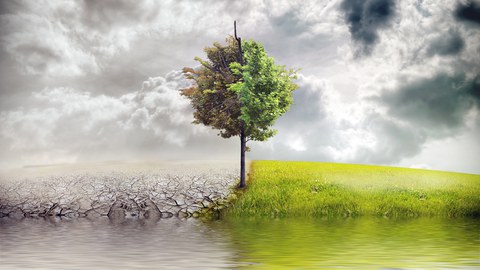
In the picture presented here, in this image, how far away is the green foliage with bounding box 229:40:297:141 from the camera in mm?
36281

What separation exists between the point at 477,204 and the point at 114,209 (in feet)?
95.4

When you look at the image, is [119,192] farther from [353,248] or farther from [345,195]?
[353,248]

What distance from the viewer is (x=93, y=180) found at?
42438mm

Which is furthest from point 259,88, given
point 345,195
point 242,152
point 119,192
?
point 119,192

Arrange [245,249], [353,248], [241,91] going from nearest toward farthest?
[245,249] → [353,248] → [241,91]

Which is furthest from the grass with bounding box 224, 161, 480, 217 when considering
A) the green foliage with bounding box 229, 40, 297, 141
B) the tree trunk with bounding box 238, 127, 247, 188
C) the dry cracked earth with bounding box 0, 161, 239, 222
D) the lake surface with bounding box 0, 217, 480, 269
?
the lake surface with bounding box 0, 217, 480, 269

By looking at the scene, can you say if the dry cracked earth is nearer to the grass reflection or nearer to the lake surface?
the lake surface

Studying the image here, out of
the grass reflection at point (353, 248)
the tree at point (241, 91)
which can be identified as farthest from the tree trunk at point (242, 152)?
the grass reflection at point (353, 248)

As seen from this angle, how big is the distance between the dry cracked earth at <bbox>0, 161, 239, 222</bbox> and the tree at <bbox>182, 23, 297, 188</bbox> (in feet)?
12.1

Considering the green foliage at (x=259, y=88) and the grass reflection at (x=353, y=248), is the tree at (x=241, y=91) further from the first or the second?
the grass reflection at (x=353, y=248)

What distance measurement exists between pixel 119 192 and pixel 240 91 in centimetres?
1292

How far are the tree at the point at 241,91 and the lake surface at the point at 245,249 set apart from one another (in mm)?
13737

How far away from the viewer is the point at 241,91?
3659cm

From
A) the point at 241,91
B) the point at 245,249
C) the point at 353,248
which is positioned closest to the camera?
the point at 245,249
